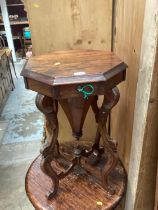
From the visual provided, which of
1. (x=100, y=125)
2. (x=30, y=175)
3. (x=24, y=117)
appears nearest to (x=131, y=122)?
(x=100, y=125)

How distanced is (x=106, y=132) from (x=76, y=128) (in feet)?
0.46

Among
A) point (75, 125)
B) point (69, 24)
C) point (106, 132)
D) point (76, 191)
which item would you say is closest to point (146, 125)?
point (106, 132)

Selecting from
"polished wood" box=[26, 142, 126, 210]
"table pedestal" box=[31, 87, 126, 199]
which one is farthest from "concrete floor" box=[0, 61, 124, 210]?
"table pedestal" box=[31, 87, 126, 199]

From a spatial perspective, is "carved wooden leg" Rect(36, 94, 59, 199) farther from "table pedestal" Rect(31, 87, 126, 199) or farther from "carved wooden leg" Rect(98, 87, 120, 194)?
"carved wooden leg" Rect(98, 87, 120, 194)

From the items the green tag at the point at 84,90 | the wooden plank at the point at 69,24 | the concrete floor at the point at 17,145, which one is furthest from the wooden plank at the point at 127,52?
the concrete floor at the point at 17,145

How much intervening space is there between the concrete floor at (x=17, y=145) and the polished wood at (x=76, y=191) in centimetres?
28

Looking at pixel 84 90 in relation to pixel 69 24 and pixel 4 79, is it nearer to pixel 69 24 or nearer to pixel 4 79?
pixel 69 24

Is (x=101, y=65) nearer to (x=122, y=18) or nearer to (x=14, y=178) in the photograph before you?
(x=122, y=18)

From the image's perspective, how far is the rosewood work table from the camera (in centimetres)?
69

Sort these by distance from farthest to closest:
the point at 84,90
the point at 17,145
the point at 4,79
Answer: the point at 4,79
the point at 17,145
the point at 84,90

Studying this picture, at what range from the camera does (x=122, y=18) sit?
0.91 meters

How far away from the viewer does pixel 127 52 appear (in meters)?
0.90

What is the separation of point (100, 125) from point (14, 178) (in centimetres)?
128

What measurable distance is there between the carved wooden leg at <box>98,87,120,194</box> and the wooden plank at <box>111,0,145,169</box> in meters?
0.13
